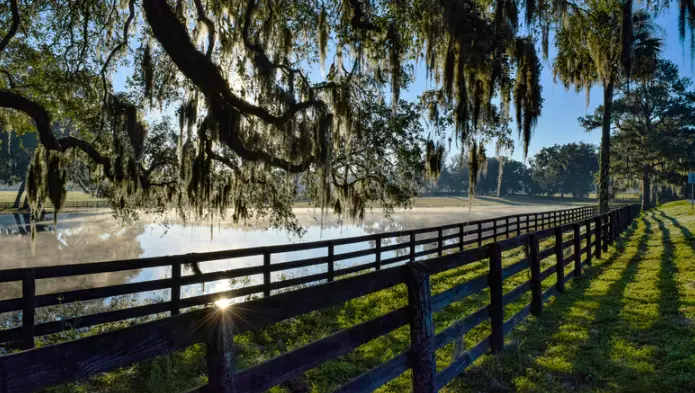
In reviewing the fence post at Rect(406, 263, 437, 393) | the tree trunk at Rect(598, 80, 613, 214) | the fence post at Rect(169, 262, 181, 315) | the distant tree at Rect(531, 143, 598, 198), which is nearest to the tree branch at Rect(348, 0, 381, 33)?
the fence post at Rect(169, 262, 181, 315)

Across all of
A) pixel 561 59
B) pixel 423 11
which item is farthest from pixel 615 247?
pixel 423 11

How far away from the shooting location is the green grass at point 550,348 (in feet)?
14.4

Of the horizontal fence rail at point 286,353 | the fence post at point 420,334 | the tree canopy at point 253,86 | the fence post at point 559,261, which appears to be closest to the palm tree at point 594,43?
the tree canopy at point 253,86

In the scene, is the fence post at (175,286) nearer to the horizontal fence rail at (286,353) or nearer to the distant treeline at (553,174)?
the horizontal fence rail at (286,353)

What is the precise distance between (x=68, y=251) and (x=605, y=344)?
74.2 feet

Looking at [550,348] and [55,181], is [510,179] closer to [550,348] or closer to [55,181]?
[55,181]

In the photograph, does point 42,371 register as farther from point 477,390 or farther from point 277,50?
point 277,50

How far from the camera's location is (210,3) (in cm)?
1045

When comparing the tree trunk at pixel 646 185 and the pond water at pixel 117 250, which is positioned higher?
the tree trunk at pixel 646 185

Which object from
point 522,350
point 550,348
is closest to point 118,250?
point 522,350

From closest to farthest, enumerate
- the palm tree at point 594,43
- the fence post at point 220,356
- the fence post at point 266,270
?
the fence post at point 220,356
the fence post at point 266,270
the palm tree at point 594,43

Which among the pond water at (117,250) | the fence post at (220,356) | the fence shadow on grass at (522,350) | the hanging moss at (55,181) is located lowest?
the pond water at (117,250)

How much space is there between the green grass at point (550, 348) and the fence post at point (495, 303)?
0.17 meters

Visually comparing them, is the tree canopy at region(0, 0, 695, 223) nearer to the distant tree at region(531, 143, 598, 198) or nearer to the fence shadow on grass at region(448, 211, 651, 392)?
the fence shadow on grass at region(448, 211, 651, 392)
